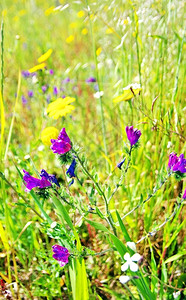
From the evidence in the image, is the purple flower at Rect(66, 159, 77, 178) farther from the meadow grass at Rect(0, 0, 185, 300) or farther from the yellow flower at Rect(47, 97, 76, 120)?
the yellow flower at Rect(47, 97, 76, 120)

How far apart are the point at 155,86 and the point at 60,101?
17.4 inches

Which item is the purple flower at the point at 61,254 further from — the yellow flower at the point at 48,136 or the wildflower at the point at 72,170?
the yellow flower at the point at 48,136

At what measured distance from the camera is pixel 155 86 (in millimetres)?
1332

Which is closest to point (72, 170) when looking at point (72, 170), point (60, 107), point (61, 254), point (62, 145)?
point (72, 170)

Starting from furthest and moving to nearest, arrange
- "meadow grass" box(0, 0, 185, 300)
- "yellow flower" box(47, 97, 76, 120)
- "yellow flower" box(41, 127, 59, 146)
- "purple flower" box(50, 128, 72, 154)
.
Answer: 1. "yellow flower" box(47, 97, 76, 120)
2. "yellow flower" box(41, 127, 59, 146)
3. "meadow grass" box(0, 0, 185, 300)
4. "purple flower" box(50, 128, 72, 154)

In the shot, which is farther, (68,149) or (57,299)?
(57,299)

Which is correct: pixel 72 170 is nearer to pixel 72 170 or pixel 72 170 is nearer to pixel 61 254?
pixel 72 170

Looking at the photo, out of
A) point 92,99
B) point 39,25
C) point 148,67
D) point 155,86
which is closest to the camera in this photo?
point 148,67

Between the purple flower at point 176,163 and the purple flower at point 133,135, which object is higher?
the purple flower at point 133,135

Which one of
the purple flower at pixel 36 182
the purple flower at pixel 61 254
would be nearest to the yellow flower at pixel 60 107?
the purple flower at pixel 36 182

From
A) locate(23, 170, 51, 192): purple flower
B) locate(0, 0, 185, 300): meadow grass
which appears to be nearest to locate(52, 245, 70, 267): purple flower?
locate(0, 0, 185, 300): meadow grass

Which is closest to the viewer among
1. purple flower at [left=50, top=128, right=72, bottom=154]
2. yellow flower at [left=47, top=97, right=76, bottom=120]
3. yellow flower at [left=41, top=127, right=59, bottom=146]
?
purple flower at [left=50, top=128, right=72, bottom=154]

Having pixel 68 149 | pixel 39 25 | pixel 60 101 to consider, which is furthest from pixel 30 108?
pixel 39 25

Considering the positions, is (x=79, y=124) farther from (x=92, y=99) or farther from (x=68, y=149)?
(x=68, y=149)
